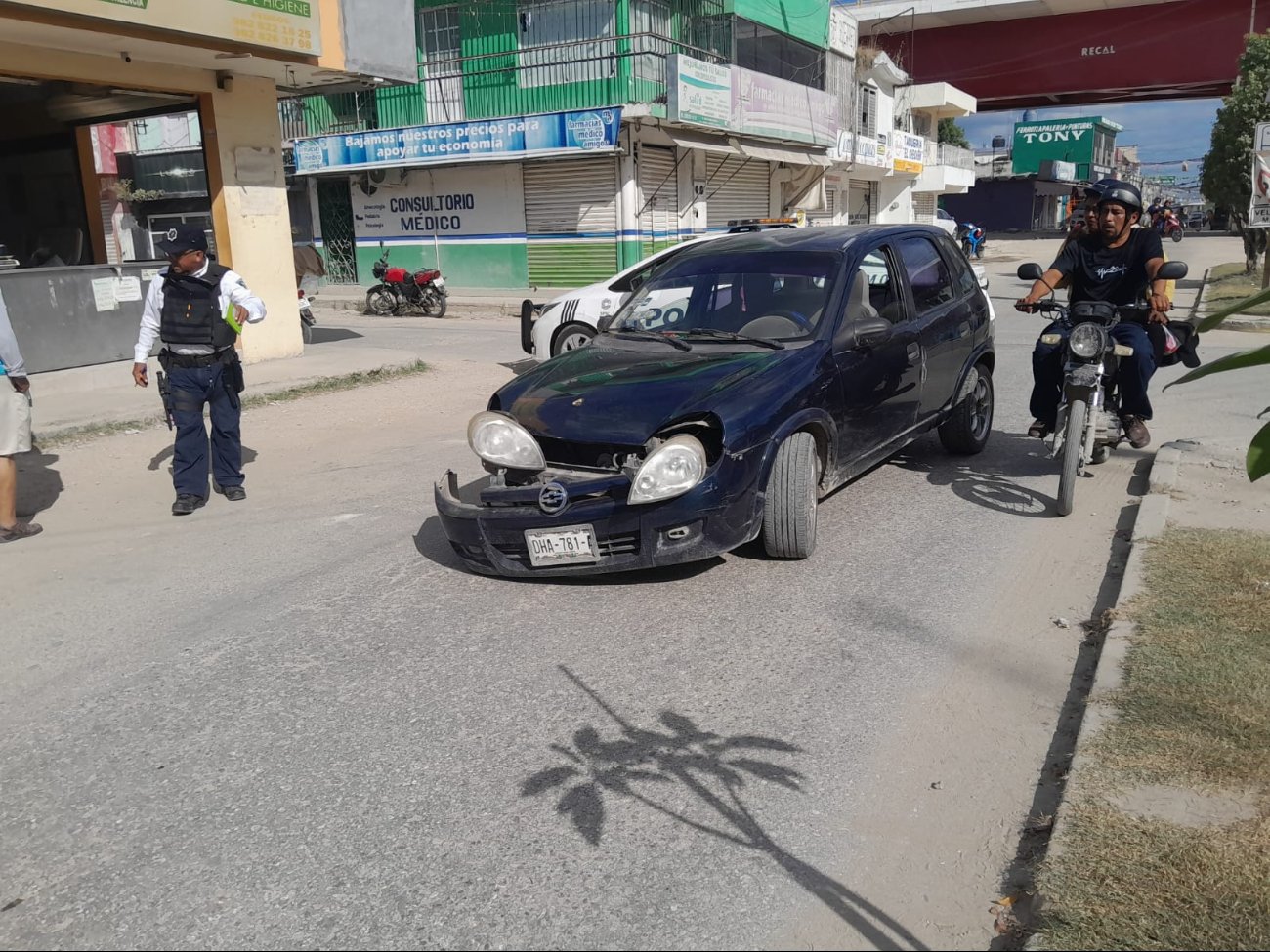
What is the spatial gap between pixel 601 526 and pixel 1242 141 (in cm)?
2247

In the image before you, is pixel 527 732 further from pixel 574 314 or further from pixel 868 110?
pixel 868 110

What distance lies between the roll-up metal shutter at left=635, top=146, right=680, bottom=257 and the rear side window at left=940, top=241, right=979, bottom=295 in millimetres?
16367

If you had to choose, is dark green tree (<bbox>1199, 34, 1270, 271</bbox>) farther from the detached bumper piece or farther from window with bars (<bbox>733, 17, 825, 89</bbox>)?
the detached bumper piece

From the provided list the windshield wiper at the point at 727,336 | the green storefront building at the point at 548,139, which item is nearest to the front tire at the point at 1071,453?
the windshield wiper at the point at 727,336

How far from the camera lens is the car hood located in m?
4.93

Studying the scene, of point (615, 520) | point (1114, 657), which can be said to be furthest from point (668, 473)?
point (1114, 657)

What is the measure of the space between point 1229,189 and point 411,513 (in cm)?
2268

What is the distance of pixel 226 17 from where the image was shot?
10500mm

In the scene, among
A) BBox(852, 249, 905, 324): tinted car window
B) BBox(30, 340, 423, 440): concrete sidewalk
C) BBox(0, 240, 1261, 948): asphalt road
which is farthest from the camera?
BBox(30, 340, 423, 440): concrete sidewalk

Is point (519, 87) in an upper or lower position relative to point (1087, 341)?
upper

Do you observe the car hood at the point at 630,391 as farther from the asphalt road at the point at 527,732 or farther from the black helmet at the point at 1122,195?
the black helmet at the point at 1122,195

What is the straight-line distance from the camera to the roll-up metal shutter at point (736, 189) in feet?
86.3

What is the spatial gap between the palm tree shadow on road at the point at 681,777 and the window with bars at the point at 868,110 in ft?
114

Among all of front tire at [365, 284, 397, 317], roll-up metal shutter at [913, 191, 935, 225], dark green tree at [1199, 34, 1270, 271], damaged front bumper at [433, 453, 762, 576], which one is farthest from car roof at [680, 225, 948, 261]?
roll-up metal shutter at [913, 191, 935, 225]
